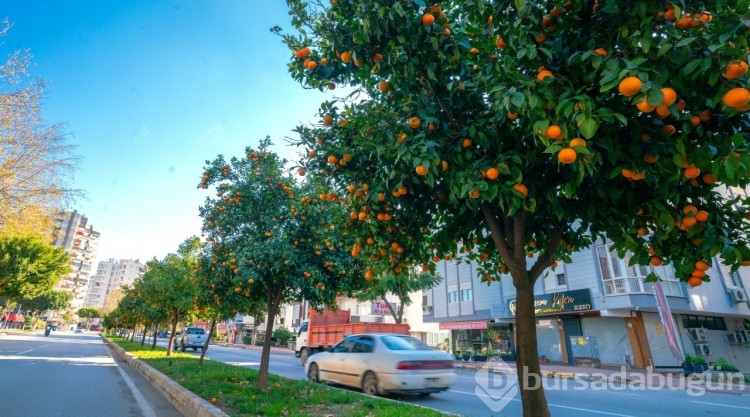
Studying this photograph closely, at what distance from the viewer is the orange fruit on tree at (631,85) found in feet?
7.23

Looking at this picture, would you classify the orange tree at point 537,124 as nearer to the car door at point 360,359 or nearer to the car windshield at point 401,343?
the car windshield at point 401,343

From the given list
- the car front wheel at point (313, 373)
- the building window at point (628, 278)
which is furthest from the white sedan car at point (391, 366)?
the building window at point (628, 278)

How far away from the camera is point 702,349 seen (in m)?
21.1

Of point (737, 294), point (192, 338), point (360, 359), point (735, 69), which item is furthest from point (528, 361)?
point (192, 338)

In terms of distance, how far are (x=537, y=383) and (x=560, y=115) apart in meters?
2.57

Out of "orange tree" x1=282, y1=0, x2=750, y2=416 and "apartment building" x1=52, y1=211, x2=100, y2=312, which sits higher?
"apartment building" x1=52, y1=211, x2=100, y2=312

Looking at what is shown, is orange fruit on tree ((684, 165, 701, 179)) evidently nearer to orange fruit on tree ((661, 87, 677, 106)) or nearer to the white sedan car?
orange fruit on tree ((661, 87, 677, 106))

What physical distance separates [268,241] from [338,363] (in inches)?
190

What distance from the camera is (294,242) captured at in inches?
345

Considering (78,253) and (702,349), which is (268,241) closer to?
(702,349)

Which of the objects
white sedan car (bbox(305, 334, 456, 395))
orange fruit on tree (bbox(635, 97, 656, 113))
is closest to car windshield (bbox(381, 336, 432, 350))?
white sedan car (bbox(305, 334, 456, 395))

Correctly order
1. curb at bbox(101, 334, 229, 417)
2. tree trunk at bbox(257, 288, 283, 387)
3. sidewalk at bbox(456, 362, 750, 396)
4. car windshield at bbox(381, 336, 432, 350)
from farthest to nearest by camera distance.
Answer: sidewalk at bbox(456, 362, 750, 396), car windshield at bbox(381, 336, 432, 350), tree trunk at bbox(257, 288, 283, 387), curb at bbox(101, 334, 229, 417)

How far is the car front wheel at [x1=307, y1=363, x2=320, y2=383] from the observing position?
12.2 m

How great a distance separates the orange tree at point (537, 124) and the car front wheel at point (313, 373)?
8.88 metres
